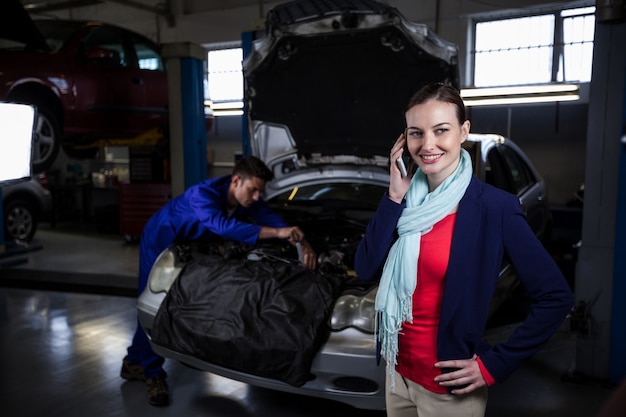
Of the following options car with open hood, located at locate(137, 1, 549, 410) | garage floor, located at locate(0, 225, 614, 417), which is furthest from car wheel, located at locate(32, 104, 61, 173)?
car with open hood, located at locate(137, 1, 549, 410)

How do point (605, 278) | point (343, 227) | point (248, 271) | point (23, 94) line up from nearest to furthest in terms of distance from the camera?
point (248, 271)
point (605, 278)
point (343, 227)
point (23, 94)

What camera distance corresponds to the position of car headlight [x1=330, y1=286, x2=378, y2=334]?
225 centimetres

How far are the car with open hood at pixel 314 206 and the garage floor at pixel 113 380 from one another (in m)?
0.48

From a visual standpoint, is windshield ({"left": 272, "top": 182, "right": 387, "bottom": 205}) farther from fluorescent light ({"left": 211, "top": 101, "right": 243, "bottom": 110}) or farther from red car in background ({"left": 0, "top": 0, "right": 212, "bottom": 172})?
fluorescent light ({"left": 211, "top": 101, "right": 243, "bottom": 110})

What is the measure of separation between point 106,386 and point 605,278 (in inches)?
112

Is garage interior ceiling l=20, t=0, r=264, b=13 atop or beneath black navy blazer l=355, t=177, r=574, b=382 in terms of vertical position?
atop

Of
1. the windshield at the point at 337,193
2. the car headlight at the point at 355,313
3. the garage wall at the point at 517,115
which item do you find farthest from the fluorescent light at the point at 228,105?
the car headlight at the point at 355,313

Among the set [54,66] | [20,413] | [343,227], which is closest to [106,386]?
[20,413]

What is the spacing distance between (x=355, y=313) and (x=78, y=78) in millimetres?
4528

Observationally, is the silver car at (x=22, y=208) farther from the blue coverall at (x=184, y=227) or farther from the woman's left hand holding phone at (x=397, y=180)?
the woman's left hand holding phone at (x=397, y=180)

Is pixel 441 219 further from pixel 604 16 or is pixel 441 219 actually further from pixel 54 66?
pixel 54 66

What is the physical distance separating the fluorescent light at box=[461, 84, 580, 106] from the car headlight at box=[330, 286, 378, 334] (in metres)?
4.29

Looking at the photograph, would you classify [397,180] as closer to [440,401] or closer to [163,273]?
[440,401]

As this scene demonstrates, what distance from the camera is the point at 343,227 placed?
349 cm
